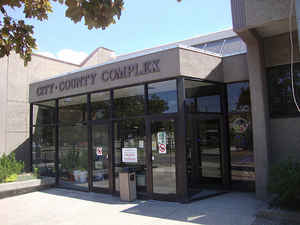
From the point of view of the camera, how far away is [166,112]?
8.05m

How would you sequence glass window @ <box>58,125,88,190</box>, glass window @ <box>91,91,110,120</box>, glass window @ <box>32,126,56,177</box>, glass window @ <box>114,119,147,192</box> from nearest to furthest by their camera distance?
glass window @ <box>114,119,147,192</box>, glass window @ <box>91,91,110,120</box>, glass window @ <box>58,125,88,190</box>, glass window @ <box>32,126,56,177</box>

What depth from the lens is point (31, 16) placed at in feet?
19.3

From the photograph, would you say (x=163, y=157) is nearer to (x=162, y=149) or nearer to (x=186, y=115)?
(x=162, y=149)

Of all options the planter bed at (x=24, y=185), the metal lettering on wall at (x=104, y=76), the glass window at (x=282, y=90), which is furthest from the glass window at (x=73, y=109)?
the glass window at (x=282, y=90)

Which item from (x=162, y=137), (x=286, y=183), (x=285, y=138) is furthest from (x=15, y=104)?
(x=286, y=183)

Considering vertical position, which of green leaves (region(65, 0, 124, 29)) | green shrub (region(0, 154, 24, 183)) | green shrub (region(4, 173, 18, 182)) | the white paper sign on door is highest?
green leaves (region(65, 0, 124, 29))

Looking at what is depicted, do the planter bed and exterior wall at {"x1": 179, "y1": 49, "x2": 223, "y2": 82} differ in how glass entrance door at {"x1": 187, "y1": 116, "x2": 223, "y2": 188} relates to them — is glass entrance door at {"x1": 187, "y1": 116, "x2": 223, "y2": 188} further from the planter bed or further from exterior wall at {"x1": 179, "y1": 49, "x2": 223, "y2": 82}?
the planter bed

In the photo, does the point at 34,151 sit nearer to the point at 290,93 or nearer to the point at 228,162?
the point at 228,162

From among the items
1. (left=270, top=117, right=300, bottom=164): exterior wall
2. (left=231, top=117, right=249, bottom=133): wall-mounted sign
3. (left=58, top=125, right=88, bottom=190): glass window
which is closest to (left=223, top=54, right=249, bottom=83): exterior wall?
(left=231, top=117, right=249, bottom=133): wall-mounted sign

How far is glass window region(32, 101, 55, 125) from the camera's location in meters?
11.5

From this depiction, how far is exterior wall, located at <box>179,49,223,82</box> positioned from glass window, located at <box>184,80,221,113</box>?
0.26 m

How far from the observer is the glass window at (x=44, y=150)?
11.4 meters

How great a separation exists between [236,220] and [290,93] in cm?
380

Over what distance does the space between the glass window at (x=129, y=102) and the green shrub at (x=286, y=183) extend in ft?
13.2
